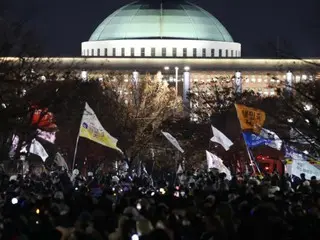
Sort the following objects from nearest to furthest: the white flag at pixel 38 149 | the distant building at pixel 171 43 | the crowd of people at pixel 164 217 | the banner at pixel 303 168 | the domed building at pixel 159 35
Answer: the crowd of people at pixel 164 217 → the banner at pixel 303 168 → the white flag at pixel 38 149 → the distant building at pixel 171 43 → the domed building at pixel 159 35

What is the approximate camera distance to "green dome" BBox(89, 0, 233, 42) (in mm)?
175625

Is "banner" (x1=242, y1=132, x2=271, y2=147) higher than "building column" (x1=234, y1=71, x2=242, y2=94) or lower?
higher

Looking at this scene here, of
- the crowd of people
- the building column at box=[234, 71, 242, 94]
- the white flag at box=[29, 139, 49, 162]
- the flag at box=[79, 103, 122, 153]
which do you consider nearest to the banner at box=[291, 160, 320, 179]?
the flag at box=[79, 103, 122, 153]

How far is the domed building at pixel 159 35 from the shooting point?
174m

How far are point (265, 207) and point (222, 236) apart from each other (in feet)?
9.06

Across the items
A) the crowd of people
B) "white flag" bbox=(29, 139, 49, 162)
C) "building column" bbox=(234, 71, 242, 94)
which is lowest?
"building column" bbox=(234, 71, 242, 94)

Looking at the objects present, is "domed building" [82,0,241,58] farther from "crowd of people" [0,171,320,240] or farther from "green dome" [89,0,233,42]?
"crowd of people" [0,171,320,240]

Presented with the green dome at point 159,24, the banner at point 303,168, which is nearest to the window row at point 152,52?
the green dome at point 159,24

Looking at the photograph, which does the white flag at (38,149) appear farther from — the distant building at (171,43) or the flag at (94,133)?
the distant building at (171,43)

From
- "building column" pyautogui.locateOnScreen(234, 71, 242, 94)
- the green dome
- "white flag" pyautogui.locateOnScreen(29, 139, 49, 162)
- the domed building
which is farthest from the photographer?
the green dome

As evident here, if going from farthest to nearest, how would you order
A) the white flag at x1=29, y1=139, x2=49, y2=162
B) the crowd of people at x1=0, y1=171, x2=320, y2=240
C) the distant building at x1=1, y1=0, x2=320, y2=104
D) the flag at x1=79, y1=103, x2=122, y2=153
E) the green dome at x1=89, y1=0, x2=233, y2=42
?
the green dome at x1=89, y1=0, x2=233, y2=42, the distant building at x1=1, y1=0, x2=320, y2=104, the white flag at x1=29, y1=139, x2=49, y2=162, the flag at x1=79, y1=103, x2=122, y2=153, the crowd of people at x1=0, y1=171, x2=320, y2=240

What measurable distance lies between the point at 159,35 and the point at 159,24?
188 centimetres

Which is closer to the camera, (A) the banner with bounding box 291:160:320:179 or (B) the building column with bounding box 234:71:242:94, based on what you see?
(A) the banner with bounding box 291:160:320:179

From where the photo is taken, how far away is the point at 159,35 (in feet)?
578
